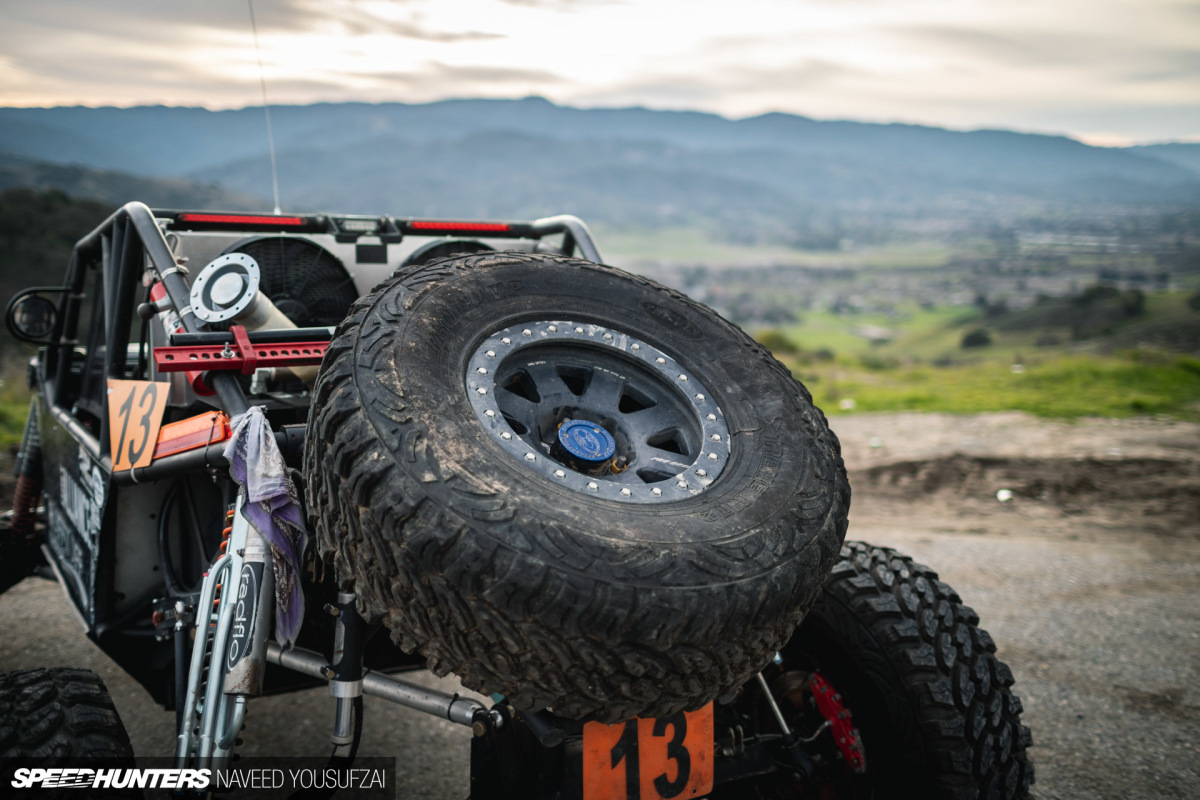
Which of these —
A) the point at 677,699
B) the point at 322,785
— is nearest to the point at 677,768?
the point at 677,699

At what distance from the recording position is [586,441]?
1.99 meters

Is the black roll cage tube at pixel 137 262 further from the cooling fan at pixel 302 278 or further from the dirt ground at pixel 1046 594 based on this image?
the dirt ground at pixel 1046 594

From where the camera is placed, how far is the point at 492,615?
1.47m

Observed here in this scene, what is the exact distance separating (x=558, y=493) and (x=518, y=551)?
0.23 metres

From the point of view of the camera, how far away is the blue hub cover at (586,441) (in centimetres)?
195

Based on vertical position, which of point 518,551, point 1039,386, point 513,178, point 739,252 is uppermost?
point 513,178

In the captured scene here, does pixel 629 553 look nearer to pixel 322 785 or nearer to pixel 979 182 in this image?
pixel 322 785

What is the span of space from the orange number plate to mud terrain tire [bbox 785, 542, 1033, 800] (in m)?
0.55

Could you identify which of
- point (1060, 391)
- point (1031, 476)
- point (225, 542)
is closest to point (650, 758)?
point (225, 542)

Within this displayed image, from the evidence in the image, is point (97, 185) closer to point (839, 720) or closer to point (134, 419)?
point (134, 419)

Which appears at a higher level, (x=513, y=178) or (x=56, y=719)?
(x=513, y=178)

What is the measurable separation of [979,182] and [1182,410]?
7555 inches

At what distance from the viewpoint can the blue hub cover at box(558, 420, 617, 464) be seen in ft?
6.38

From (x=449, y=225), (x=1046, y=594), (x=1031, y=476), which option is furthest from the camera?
(x=1031, y=476)
